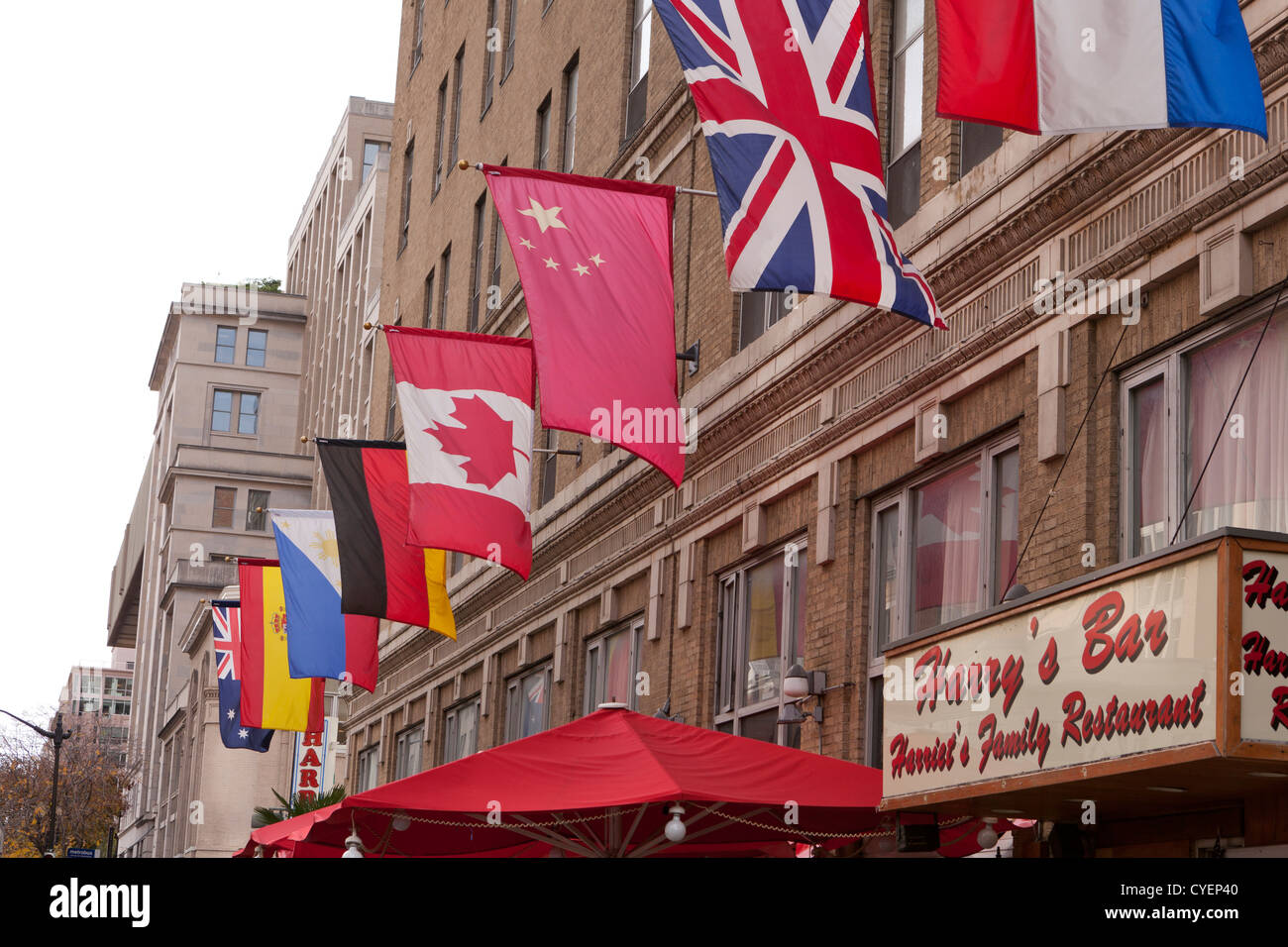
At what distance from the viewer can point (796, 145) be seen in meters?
10.9

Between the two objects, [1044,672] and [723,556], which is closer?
[1044,672]

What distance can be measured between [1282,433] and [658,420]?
14.5 ft

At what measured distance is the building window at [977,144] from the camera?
14.4m

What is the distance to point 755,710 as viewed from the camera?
17750mm

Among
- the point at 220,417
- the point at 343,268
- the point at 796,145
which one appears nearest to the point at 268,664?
the point at 796,145

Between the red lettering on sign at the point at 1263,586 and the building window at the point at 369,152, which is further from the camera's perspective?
the building window at the point at 369,152

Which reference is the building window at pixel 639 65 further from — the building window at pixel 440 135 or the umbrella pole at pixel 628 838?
the umbrella pole at pixel 628 838

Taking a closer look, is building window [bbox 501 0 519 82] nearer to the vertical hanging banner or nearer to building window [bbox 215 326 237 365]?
the vertical hanging banner

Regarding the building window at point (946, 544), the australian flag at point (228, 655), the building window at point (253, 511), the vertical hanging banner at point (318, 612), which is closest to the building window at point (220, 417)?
the building window at point (253, 511)

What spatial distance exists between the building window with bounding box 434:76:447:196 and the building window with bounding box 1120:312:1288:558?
2564 centimetres

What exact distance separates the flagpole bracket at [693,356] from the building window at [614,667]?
330cm
